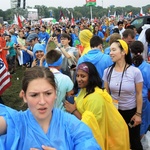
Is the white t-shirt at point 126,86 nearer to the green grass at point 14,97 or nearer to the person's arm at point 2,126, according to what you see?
the person's arm at point 2,126

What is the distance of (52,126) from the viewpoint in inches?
61.4

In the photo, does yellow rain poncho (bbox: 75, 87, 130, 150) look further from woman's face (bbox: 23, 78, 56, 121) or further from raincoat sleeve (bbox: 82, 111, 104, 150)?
woman's face (bbox: 23, 78, 56, 121)

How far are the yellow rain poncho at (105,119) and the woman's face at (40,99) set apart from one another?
2.88 ft

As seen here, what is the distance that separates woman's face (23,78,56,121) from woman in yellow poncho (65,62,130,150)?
0.90 meters

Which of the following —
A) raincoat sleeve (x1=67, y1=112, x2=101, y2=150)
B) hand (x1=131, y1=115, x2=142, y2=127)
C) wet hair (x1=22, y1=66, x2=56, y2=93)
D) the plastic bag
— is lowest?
the plastic bag

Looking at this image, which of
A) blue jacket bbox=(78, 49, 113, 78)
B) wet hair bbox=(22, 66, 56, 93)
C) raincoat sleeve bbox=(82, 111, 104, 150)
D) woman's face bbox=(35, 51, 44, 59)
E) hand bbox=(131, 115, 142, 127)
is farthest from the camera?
woman's face bbox=(35, 51, 44, 59)

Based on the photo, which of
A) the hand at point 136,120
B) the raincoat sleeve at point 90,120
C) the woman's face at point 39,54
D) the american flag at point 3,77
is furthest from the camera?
the american flag at point 3,77

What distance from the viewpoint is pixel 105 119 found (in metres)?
2.57

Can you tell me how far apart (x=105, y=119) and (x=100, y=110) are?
147 millimetres

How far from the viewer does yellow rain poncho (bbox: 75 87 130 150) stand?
97.2 inches

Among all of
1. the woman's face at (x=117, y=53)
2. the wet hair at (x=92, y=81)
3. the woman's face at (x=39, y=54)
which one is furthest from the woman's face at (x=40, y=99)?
the woman's face at (x=39, y=54)

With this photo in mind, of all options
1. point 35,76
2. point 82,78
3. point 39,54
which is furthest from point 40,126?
point 39,54

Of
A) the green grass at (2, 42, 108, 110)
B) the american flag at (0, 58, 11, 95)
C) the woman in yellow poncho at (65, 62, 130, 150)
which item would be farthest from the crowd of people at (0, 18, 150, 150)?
the green grass at (2, 42, 108, 110)

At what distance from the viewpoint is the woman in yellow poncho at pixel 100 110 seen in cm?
247
